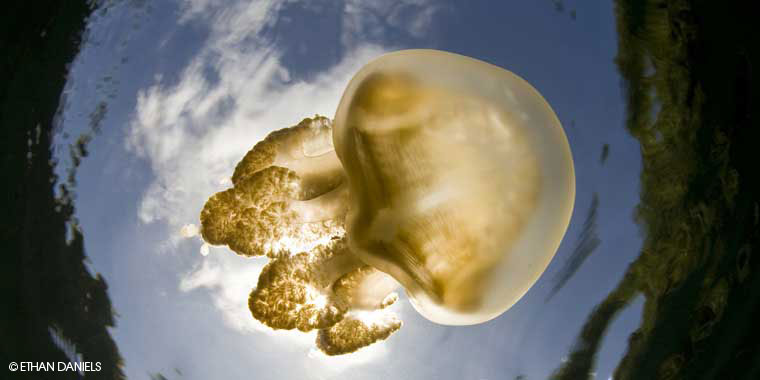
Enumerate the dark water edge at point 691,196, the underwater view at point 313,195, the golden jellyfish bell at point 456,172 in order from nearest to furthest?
1. the golden jellyfish bell at point 456,172
2. the underwater view at point 313,195
3. the dark water edge at point 691,196

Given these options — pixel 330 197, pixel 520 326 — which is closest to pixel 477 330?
pixel 520 326

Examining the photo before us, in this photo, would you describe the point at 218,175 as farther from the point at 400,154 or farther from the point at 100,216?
the point at 400,154

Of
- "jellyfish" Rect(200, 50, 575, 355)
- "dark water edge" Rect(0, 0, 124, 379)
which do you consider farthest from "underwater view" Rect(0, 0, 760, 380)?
"jellyfish" Rect(200, 50, 575, 355)

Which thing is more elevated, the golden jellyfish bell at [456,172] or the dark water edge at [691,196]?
the golden jellyfish bell at [456,172]

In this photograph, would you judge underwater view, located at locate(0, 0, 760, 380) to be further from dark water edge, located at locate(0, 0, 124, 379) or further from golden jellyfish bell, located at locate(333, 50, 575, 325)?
golden jellyfish bell, located at locate(333, 50, 575, 325)

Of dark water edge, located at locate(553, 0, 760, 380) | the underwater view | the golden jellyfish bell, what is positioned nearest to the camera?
the golden jellyfish bell

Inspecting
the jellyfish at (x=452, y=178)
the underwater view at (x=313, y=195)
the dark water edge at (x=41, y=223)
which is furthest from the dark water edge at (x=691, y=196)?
the dark water edge at (x=41, y=223)

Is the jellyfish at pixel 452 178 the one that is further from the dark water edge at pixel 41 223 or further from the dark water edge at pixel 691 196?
the dark water edge at pixel 41 223
